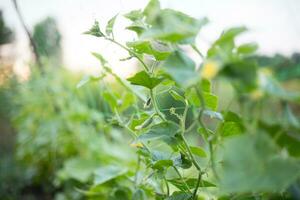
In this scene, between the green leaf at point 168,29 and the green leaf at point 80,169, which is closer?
the green leaf at point 168,29

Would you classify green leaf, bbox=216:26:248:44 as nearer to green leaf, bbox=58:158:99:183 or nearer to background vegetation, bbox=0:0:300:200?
background vegetation, bbox=0:0:300:200

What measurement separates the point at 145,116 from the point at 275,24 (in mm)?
489

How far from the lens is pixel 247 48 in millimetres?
301

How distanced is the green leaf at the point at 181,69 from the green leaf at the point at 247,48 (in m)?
0.04

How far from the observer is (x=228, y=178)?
26 cm

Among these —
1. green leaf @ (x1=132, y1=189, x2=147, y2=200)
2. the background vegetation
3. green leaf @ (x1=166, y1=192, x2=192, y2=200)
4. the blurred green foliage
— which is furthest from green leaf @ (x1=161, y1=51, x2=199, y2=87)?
the blurred green foliage

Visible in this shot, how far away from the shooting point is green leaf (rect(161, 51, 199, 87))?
0.29 metres

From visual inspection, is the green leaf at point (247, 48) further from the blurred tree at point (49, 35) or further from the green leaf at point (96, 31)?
the blurred tree at point (49, 35)

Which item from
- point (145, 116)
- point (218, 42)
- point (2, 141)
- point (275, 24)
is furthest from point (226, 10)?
point (2, 141)

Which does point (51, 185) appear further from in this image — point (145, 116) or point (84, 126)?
point (145, 116)

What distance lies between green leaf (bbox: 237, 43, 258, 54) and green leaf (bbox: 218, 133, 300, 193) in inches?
3.0

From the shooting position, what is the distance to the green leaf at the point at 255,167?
0.26m

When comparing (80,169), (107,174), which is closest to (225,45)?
(107,174)

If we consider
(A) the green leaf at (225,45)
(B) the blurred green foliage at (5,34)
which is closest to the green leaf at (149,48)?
(A) the green leaf at (225,45)
